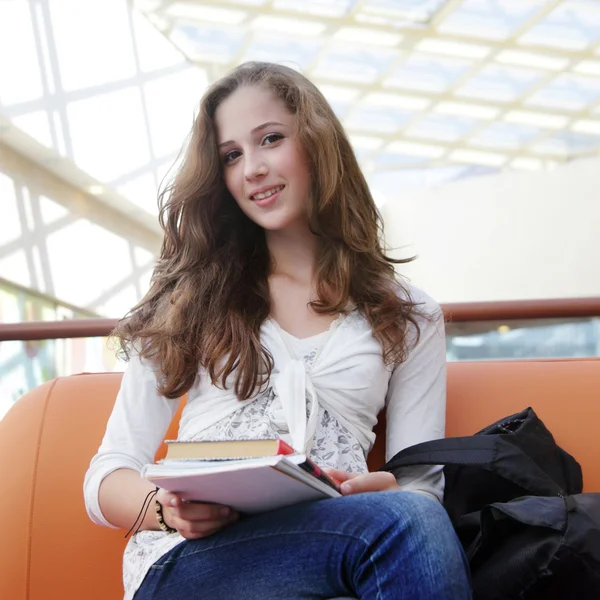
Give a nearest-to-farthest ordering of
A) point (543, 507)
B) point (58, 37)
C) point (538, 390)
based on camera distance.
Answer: point (543, 507) → point (538, 390) → point (58, 37)

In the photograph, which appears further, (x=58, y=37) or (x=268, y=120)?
(x=58, y=37)

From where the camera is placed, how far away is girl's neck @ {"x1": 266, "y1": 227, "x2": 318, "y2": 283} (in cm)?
160

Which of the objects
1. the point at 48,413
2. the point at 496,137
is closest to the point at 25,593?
the point at 48,413

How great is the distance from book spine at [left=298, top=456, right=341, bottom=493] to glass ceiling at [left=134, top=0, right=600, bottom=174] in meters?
9.62

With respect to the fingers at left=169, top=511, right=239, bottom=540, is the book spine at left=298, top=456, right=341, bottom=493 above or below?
above

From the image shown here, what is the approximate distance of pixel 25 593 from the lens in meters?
1.47

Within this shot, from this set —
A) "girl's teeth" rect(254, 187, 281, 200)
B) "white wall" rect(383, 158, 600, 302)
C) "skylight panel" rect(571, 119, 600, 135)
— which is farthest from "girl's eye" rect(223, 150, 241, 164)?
"skylight panel" rect(571, 119, 600, 135)

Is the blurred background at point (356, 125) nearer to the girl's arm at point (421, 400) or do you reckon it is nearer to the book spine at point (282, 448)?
the girl's arm at point (421, 400)

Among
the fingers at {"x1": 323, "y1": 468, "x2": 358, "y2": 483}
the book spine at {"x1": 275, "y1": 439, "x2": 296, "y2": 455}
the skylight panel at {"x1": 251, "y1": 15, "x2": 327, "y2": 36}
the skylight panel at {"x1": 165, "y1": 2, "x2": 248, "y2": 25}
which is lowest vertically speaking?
the fingers at {"x1": 323, "y1": 468, "x2": 358, "y2": 483}

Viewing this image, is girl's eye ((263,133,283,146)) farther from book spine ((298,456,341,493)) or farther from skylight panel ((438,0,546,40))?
skylight panel ((438,0,546,40))

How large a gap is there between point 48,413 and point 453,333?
5.52ft

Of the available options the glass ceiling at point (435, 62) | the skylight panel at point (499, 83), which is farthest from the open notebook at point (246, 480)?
the skylight panel at point (499, 83)

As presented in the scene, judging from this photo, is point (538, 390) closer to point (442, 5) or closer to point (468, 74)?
point (442, 5)

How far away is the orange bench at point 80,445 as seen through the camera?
1474mm
